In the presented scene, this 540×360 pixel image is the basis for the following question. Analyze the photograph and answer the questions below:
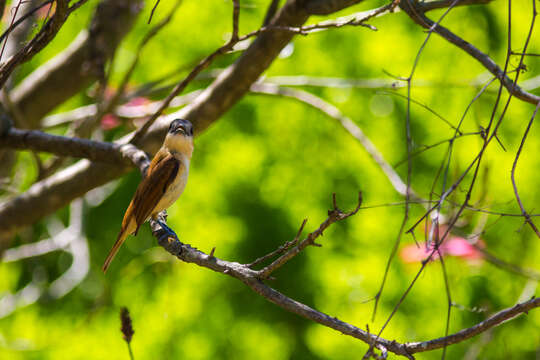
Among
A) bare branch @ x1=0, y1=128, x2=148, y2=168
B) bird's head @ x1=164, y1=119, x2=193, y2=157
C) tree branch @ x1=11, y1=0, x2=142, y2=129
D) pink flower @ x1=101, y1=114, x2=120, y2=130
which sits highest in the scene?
pink flower @ x1=101, y1=114, x2=120, y2=130

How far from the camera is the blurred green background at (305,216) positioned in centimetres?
434

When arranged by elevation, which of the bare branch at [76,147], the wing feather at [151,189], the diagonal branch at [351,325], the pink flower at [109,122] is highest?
the pink flower at [109,122]

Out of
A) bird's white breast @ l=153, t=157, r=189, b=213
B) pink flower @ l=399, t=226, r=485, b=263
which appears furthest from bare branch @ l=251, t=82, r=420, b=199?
bird's white breast @ l=153, t=157, r=189, b=213

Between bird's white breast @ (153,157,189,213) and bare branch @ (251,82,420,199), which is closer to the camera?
bird's white breast @ (153,157,189,213)

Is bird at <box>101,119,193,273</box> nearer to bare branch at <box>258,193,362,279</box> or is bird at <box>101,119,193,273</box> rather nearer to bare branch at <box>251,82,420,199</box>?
bare branch at <box>251,82,420,199</box>

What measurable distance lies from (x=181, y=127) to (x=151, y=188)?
1.32 ft

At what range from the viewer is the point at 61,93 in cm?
387

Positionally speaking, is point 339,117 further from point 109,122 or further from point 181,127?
point 109,122

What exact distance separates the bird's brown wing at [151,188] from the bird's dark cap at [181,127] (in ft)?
0.68

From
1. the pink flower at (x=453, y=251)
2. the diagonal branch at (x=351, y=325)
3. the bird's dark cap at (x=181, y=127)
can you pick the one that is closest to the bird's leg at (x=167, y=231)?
the bird's dark cap at (x=181, y=127)

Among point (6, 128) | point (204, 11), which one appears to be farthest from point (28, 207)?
point (204, 11)

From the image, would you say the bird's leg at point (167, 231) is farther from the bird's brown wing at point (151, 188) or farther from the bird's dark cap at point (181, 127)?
the bird's dark cap at point (181, 127)

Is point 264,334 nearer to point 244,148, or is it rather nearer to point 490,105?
point 244,148

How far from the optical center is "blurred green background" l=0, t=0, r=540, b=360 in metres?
4.34
